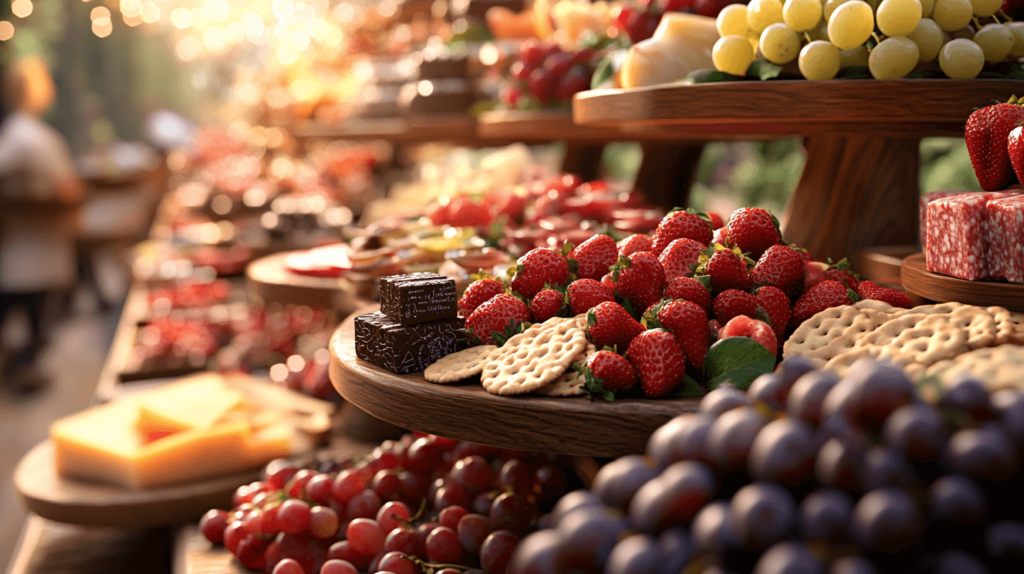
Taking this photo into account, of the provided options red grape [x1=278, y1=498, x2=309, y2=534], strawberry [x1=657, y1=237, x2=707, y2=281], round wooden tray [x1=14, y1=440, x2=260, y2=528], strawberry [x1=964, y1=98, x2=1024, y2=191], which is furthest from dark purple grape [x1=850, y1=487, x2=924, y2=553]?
round wooden tray [x1=14, y1=440, x2=260, y2=528]

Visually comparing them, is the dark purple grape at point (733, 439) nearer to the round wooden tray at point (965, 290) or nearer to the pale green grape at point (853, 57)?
the round wooden tray at point (965, 290)

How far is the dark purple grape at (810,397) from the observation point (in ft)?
1.73

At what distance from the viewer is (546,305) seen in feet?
3.26

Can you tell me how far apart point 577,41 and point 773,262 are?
1.56 meters

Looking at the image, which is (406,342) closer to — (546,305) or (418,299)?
(418,299)

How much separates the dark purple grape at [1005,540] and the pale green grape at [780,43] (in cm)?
82

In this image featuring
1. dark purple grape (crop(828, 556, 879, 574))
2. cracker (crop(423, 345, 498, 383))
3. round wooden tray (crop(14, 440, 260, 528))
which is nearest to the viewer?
dark purple grape (crop(828, 556, 879, 574))

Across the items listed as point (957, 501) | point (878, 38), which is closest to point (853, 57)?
point (878, 38)

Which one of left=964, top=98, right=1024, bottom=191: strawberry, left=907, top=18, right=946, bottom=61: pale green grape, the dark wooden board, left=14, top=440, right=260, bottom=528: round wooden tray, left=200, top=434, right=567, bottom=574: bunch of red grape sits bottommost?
left=14, top=440, right=260, bottom=528: round wooden tray

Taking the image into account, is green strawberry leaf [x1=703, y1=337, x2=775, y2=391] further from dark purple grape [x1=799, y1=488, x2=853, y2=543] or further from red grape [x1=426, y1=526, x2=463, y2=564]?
red grape [x1=426, y1=526, x2=463, y2=564]

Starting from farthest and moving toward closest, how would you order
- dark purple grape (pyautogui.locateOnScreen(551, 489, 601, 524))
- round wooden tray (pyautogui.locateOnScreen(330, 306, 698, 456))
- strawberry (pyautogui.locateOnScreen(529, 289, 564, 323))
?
strawberry (pyautogui.locateOnScreen(529, 289, 564, 323))
round wooden tray (pyautogui.locateOnScreen(330, 306, 698, 456))
dark purple grape (pyautogui.locateOnScreen(551, 489, 601, 524))

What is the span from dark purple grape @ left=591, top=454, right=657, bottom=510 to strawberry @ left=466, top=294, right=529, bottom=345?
42 centimetres

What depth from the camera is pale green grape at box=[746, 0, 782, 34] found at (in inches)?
47.3

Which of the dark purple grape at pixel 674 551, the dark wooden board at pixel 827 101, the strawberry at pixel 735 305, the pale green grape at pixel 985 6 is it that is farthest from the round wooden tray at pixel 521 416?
the pale green grape at pixel 985 6
